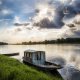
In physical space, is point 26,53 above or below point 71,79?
above

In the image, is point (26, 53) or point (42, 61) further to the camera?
point (26, 53)

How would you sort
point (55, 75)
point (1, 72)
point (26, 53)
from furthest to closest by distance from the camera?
point (26, 53) < point (55, 75) < point (1, 72)

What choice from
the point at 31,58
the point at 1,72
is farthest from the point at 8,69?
the point at 31,58

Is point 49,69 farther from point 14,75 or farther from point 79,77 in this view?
point 14,75

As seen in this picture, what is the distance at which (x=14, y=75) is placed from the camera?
69.4 ft

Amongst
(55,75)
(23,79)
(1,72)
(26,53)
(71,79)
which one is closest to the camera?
(23,79)

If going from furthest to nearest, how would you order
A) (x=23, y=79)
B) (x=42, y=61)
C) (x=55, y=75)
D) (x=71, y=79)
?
(x=42, y=61) → (x=71, y=79) → (x=55, y=75) → (x=23, y=79)

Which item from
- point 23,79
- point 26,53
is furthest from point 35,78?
point 26,53

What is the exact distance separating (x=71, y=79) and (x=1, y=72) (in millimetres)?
12910

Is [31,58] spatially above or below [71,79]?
above

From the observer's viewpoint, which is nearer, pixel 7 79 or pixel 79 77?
pixel 7 79

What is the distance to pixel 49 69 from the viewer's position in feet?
97.2

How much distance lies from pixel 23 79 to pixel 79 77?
14.7 m

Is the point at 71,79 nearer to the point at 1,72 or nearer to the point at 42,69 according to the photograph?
the point at 42,69
